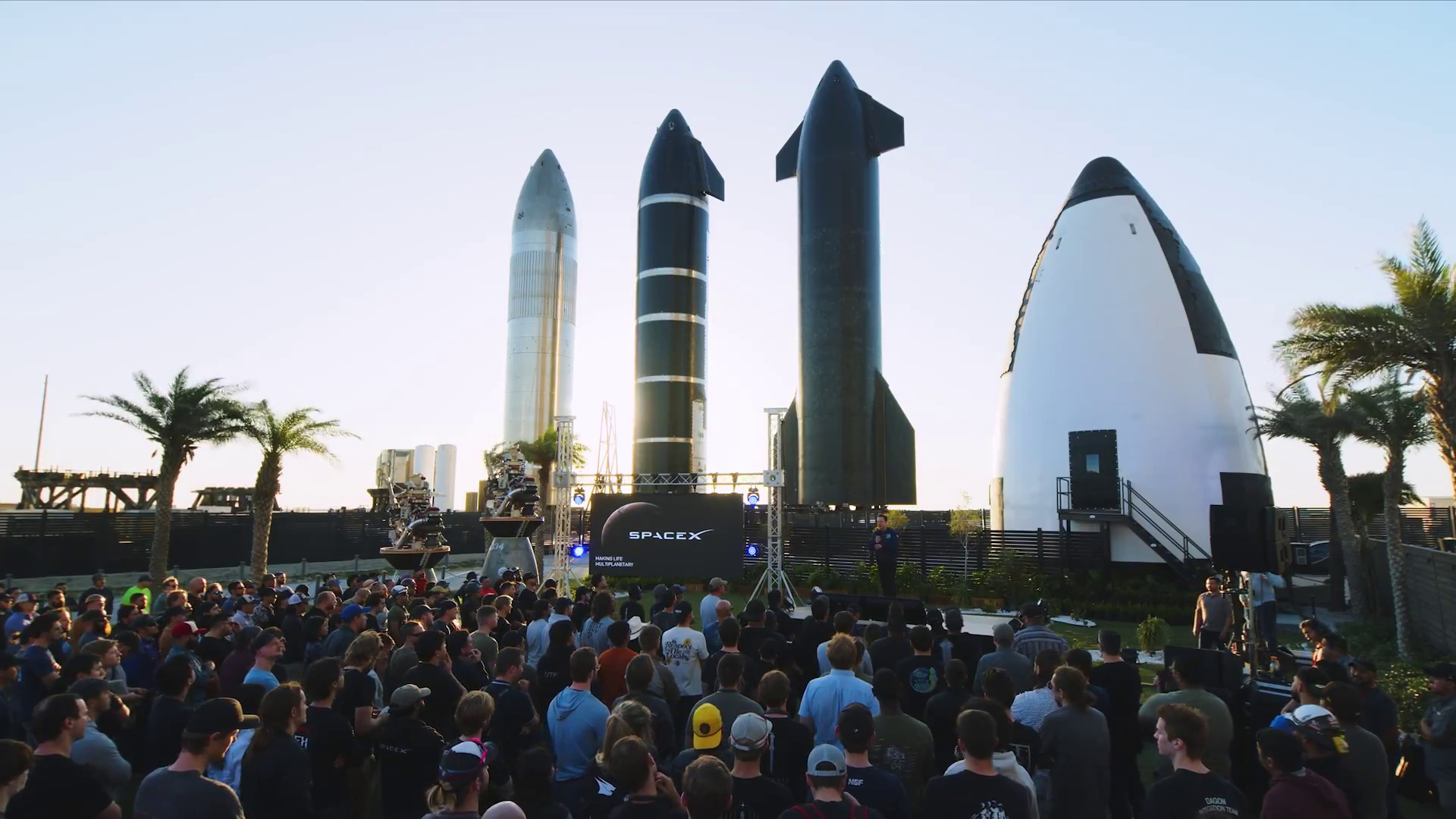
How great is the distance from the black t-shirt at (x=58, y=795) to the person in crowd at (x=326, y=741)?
1.52 meters

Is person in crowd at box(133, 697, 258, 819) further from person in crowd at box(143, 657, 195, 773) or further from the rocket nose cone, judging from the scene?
the rocket nose cone

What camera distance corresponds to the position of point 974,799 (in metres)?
3.67

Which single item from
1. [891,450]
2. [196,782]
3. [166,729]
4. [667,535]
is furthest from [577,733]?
[891,450]

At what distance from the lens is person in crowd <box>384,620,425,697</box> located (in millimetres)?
6652

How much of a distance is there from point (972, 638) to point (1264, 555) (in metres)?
4.94

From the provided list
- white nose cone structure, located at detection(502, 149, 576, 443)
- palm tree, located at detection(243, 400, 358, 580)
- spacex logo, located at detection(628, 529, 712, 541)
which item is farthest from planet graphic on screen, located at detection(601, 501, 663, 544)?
white nose cone structure, located at detection(502, 149, 576, 443)

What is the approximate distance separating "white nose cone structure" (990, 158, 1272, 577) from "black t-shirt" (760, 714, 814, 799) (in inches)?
796

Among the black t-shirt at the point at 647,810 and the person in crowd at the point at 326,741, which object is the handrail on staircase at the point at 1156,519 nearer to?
the person in crowd at the point at 326,741

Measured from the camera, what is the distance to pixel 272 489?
76.0 ft

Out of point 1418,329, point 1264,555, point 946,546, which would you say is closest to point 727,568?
point 946,546

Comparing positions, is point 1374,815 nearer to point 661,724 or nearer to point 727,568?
point 661,724

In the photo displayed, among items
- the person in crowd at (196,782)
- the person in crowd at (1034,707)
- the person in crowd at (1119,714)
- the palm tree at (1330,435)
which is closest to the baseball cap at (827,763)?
the person in crowd at (1034,707)

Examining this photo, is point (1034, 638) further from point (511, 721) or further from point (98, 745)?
point (98, 745)

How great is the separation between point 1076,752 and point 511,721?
3.45 m
